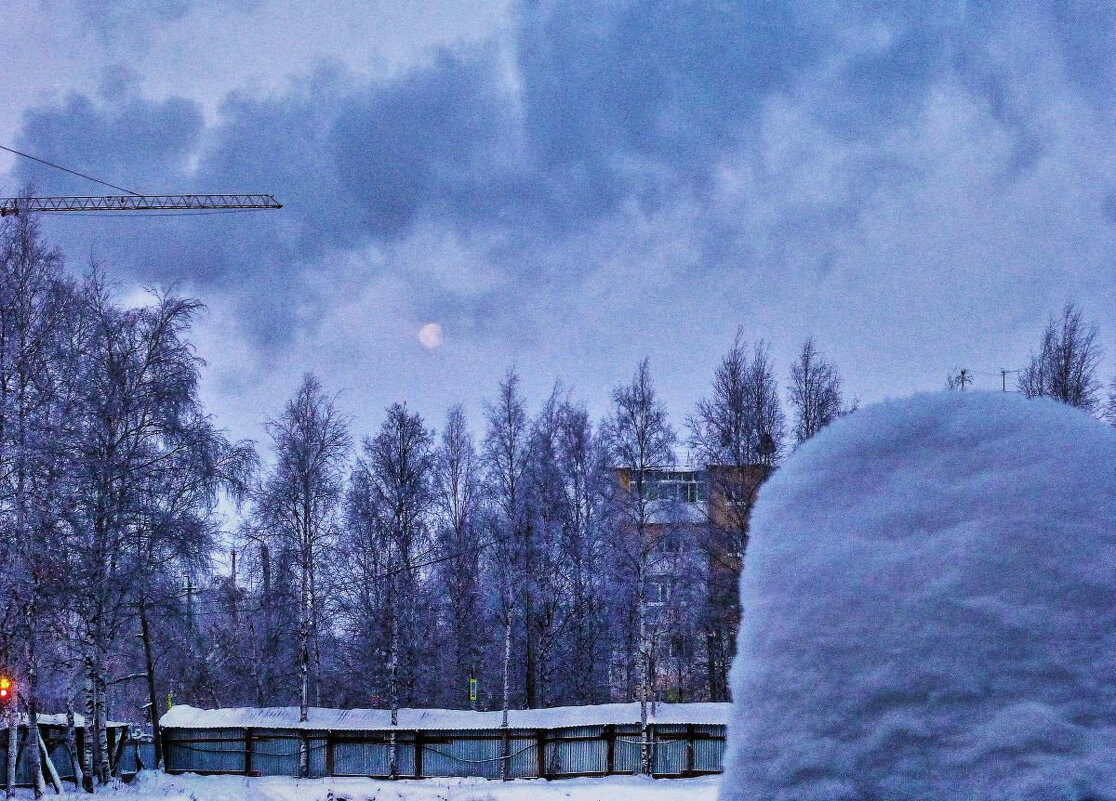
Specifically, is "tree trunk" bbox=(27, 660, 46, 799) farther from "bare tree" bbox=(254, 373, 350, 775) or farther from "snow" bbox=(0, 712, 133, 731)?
"bare tree" bbox=(254, 373, 350, 775)

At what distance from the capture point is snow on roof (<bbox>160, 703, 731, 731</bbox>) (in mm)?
20859

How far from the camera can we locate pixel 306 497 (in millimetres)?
22656

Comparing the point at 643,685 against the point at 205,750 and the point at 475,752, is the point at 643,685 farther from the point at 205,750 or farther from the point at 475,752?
the point at 205,750

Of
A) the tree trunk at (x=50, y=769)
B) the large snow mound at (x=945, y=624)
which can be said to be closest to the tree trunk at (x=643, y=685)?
the tree trunk at (x=50, y=769)

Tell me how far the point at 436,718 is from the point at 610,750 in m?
5.14

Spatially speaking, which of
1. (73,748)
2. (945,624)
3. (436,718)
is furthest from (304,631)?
(945,624)

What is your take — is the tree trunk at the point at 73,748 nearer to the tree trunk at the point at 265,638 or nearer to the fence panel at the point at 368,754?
the fence panel at the point at 368,754

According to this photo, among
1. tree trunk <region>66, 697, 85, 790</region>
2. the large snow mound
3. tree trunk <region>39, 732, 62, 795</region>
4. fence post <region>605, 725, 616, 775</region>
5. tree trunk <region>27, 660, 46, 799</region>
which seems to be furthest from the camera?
fence post <region>605, 725, 616, 775</region>

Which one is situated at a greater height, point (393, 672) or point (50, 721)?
point (393, 672)

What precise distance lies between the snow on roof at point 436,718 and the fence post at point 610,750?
833mm

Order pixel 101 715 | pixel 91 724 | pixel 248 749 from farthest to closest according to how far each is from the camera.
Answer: pixel 248 749 < pixel 101 715 < pixel 91 724

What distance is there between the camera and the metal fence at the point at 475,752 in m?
19.5

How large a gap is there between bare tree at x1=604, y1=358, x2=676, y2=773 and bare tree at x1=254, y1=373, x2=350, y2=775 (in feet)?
25.9

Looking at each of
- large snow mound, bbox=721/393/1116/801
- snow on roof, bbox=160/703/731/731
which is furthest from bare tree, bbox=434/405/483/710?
large snow mound, bbox=721/393/1116/801
